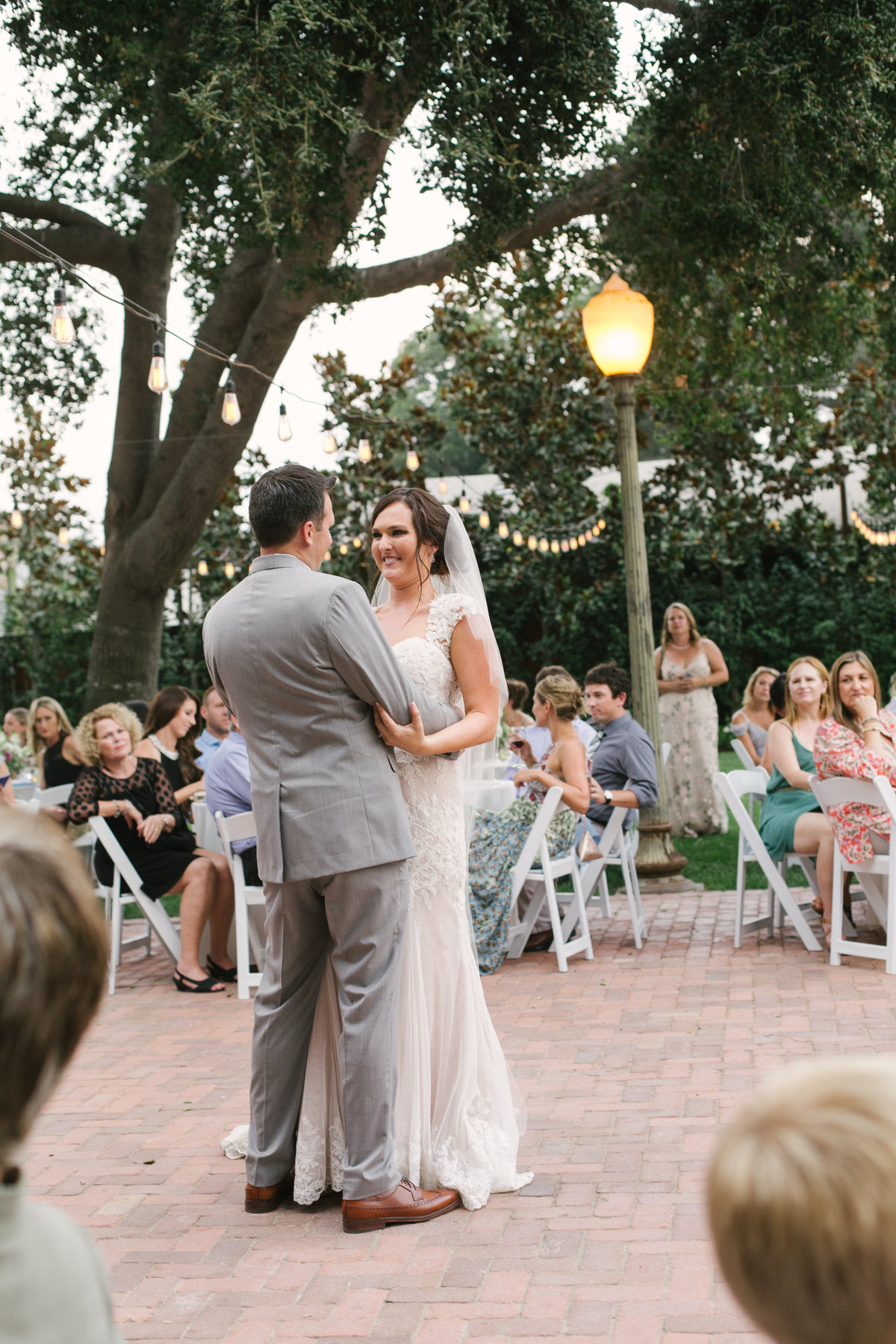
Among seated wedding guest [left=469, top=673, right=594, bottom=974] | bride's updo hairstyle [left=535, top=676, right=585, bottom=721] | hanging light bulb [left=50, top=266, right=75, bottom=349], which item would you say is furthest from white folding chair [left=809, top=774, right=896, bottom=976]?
hanging light bulb [left=50, top=266, right=75, bottom=349]

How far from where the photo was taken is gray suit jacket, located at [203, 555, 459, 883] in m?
3.36

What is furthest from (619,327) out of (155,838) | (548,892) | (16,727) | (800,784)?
(16,727)

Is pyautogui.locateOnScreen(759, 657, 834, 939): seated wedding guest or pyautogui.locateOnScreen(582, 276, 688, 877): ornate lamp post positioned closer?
pyautogui.locateOnScreen(759, 657, 834, 939): seated wedding guest

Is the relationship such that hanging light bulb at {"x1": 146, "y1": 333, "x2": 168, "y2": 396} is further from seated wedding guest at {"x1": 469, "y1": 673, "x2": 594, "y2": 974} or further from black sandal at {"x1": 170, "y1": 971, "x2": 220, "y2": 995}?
black sandal at {"x1": 170, "y1": 971, "x2": 220, "y2": 995}

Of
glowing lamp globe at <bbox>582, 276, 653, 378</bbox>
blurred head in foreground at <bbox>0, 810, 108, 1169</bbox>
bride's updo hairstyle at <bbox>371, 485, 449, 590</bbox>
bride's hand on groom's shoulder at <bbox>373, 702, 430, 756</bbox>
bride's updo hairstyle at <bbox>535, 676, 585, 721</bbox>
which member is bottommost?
blurred head in foreground at <bbox>0, 810, 108, 1169</bbox>

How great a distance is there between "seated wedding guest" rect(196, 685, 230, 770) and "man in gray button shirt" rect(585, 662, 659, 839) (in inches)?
92.8

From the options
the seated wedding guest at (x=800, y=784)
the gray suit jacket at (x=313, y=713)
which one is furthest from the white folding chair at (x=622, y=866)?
the gray suit jacket at (x=313, y=713)

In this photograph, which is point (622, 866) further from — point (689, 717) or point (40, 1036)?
point (40, 1036)

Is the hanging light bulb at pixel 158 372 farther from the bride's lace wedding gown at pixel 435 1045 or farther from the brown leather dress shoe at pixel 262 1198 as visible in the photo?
the brown leather dress shoe at pixel 262 1198

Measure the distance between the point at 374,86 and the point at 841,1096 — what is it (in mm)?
8529

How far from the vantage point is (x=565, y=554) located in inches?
739

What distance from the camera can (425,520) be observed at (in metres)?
3.89

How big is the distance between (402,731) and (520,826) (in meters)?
3.41

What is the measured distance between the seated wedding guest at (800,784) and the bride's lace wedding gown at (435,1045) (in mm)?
3325
